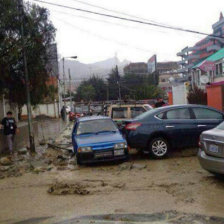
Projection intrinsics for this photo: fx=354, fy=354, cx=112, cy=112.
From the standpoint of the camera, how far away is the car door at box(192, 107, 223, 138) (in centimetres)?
1040

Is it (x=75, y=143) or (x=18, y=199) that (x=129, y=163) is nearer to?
(x=75, y=143)

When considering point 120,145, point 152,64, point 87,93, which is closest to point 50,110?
point 87,93

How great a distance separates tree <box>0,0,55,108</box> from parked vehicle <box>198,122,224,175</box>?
7.08m

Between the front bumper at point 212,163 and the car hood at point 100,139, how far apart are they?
3.18 metres

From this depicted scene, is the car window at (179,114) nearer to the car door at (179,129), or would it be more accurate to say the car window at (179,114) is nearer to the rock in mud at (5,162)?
the car door at (179,129)

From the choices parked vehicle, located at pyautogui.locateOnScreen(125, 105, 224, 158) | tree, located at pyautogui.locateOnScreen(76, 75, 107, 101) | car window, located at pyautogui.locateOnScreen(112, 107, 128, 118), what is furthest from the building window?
tree, located at pyautogui.locateOnScreen(76, 75, 107, 101)

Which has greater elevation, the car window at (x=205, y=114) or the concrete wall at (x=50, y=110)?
the car window at (x=205, y=114)

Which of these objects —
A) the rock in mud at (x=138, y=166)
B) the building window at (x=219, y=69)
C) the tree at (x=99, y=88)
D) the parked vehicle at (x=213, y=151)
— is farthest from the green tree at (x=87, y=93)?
the parked vehicle at (x=213, y=151)

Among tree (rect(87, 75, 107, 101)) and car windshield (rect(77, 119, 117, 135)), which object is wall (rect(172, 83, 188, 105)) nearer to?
car windshield (rect(77, 119, 117, 135))

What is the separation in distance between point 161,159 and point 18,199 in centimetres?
467

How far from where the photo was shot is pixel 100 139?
9961 mm

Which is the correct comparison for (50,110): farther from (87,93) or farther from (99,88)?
(99,88)

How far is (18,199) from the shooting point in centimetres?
679

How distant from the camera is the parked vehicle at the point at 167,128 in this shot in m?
10.1
